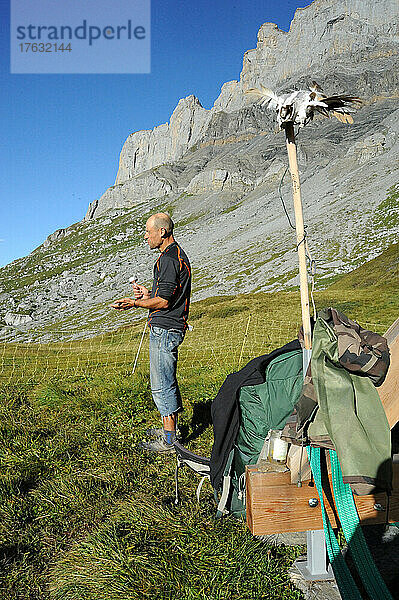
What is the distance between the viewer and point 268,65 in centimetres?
14912

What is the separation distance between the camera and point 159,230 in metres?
4.56

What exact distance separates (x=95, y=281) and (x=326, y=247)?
49.5 meters

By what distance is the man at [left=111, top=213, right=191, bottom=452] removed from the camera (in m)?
4.51

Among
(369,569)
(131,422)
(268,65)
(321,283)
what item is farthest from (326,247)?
(268,65)

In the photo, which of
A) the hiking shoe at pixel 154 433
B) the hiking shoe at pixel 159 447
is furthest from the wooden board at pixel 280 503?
the hiking shoe at pixel 154 433

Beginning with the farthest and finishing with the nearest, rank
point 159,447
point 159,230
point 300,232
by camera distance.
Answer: point 159,447
point 159,230
point 300,232

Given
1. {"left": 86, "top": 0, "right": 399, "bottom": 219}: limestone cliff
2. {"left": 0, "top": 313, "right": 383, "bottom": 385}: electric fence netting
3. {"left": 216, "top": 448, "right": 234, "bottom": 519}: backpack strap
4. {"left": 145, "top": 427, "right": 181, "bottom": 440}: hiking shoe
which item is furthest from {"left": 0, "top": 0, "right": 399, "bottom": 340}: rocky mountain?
{"left": 216, "top": 448, "right": 234, "bottom": 519}: backpack strap

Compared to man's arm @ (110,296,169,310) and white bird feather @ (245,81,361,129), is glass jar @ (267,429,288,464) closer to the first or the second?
white bird feather @ (245,81,361,129)

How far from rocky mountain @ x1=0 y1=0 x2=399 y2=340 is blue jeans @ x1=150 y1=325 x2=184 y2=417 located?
15297 mm

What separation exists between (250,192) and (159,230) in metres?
102

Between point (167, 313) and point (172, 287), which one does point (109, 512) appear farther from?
point (172, 287)

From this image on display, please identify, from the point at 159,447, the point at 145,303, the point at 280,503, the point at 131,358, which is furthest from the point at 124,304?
the point at 131,358

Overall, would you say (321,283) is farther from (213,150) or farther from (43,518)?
(213,150)

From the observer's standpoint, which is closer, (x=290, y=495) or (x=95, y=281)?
(x=290, y=495)
